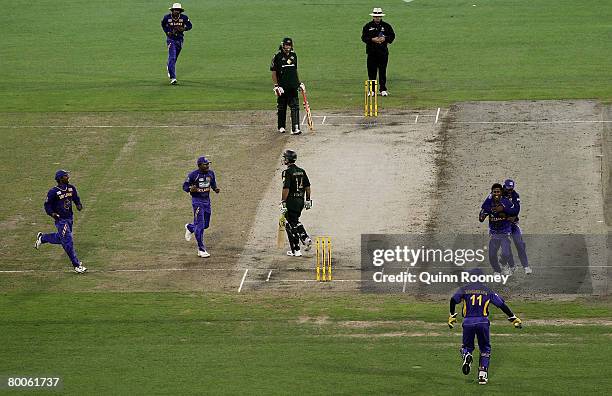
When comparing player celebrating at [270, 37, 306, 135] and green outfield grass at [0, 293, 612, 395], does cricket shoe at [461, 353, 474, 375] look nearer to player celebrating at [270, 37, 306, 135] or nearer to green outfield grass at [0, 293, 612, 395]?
green outfield grass at [0, 293, 612, 395]

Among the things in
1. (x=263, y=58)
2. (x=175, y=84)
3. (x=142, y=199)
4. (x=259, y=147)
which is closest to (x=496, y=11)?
(x=263, y=58)

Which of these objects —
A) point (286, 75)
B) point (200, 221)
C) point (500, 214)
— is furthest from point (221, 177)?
point (500, 214)

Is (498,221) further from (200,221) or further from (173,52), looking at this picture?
(173,52)

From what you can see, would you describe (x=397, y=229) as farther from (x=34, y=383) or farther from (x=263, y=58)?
(x=263, y=58)

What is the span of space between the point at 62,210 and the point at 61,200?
0.25m

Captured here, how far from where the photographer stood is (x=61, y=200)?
2875cm

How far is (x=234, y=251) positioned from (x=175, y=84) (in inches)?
566

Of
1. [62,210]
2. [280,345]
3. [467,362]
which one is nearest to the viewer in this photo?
[467,362]

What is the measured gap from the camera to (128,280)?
29172mm

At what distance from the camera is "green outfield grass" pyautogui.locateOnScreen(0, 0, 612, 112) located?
41812 mm

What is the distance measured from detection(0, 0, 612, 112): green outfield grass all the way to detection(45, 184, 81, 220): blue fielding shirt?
12.5m

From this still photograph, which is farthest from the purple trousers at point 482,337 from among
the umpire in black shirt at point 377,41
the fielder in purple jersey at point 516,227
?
the umpire in black shirt at point 377,41

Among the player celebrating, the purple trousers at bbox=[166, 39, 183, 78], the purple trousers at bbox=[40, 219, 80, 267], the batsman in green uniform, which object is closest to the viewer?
the purple trousers at bbox=[40, 219, 80, 267]

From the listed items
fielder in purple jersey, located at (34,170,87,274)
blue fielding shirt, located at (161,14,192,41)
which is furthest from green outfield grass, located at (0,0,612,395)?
blue fielding shirt, located at (161,14,192,41)
